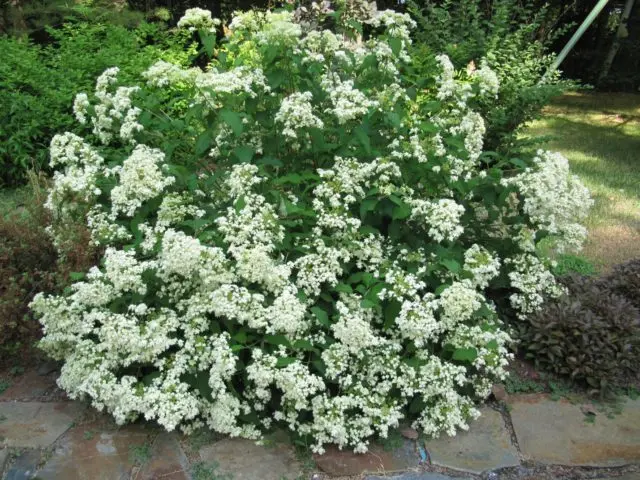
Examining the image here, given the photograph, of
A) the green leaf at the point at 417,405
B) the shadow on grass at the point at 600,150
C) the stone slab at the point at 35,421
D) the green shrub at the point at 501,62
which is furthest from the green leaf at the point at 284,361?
the shadow on grass at the point at 600,150

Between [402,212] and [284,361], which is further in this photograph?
[402,212]

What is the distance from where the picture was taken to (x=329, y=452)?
2.63m

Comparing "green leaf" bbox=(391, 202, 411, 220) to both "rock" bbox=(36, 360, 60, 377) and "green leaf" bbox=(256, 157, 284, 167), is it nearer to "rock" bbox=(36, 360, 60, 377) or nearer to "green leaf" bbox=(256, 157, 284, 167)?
"green leaf" bbox=(256, 157, 284, 167)

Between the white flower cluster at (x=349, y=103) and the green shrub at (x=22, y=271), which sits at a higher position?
the white flower cluster at (x=349, y=103)

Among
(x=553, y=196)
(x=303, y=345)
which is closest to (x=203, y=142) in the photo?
(x=303, y=345)

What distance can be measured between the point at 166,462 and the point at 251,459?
13.9 inches

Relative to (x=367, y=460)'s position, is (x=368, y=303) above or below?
above

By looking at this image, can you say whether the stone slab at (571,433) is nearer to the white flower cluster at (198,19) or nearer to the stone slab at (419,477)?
Answer: the stone slab at (419,477)

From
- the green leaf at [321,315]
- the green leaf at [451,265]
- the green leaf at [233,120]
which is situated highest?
the green leaf at [233,120]

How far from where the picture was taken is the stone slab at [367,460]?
255cm

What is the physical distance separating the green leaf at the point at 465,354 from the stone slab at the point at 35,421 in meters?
1.76

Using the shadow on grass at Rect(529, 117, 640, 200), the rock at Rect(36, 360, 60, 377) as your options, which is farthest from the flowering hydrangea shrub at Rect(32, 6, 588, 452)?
the shadow on grass at Rect(529, 117, 640, 200)

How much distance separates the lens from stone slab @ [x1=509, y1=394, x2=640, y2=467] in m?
2.62

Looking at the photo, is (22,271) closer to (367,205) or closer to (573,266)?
(367,205)
